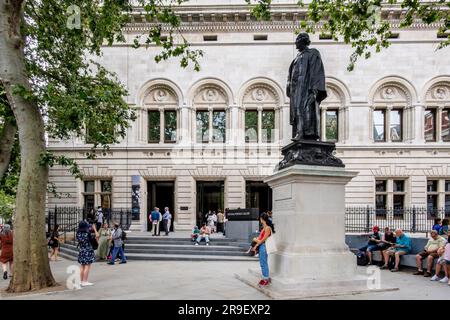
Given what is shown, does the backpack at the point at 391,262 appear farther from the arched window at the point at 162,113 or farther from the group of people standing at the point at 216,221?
the arched window at the point at 162,113

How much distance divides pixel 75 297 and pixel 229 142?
17.1 m

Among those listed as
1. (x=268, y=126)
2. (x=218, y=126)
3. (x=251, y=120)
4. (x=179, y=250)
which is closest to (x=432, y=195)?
(x=268, y=126)

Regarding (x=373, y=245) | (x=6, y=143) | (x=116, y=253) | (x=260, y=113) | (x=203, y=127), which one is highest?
(x=260, y=113)

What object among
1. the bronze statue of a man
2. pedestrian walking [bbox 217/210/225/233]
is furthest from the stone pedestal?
pedestrian walking [bbox 217/210/225/233]

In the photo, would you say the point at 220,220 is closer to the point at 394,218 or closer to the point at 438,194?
the point at 394,218

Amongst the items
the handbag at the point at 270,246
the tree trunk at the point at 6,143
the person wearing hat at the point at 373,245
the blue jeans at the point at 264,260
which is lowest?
the person wearing hat at the point at 373,245

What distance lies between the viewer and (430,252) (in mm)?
10719

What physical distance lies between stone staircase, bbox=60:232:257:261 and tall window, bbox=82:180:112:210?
7.23m

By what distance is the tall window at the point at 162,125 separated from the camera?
82.7 ft

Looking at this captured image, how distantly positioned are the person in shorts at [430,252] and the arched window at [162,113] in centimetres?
1761

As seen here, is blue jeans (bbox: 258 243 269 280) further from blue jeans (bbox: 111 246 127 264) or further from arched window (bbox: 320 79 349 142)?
arched window (bbox: 320 79 349 142)

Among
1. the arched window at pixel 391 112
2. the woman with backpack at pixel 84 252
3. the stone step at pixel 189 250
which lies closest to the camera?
the woman with backpack at pixel 84 252

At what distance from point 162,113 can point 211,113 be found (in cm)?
349

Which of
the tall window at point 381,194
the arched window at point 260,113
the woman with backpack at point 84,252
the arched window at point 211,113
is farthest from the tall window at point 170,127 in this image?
the woman with backpack at point 84,252
